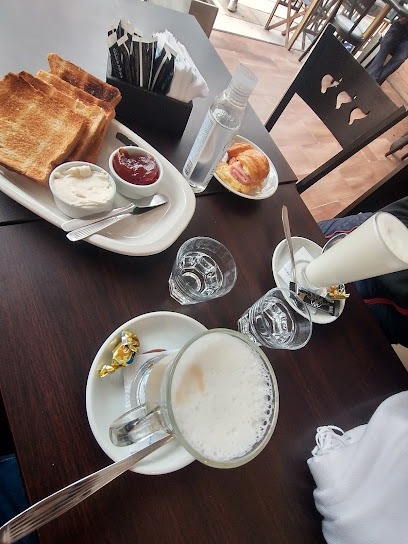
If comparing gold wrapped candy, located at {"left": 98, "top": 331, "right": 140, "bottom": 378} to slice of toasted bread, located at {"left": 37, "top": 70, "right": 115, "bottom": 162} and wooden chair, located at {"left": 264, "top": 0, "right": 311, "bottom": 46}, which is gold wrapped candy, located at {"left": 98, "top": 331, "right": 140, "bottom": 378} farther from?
wooden chair, located at {"left": 264, "top": 0, "right": 311, "bottom": 46}

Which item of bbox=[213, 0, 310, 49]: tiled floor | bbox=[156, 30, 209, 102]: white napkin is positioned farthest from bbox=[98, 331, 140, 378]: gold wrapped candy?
bbox=[213, 0, 310, 49]: tiled floor

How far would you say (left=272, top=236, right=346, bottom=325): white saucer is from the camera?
74cm

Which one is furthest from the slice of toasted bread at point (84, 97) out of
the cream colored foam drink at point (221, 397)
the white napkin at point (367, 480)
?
the white napkin at point (367, 480)

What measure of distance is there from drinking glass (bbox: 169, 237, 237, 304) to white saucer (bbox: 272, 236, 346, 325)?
14cm

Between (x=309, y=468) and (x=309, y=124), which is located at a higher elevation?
(x=309, y=468)

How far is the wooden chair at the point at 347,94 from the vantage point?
108 centimetres

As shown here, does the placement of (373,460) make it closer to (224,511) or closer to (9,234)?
(224,511)

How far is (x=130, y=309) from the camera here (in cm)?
61

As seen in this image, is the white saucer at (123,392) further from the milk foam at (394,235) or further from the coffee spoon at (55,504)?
the milk foam at (394,235)

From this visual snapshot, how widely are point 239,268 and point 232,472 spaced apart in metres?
0.38

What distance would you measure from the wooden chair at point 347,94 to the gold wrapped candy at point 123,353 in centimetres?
93

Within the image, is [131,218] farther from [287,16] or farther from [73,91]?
[287,16]

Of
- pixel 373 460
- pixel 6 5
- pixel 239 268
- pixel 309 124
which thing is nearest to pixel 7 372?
pixel 239 268

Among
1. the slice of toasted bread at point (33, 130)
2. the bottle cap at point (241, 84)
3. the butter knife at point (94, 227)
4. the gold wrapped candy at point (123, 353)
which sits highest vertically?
the bottle cap at point (241, 84)
